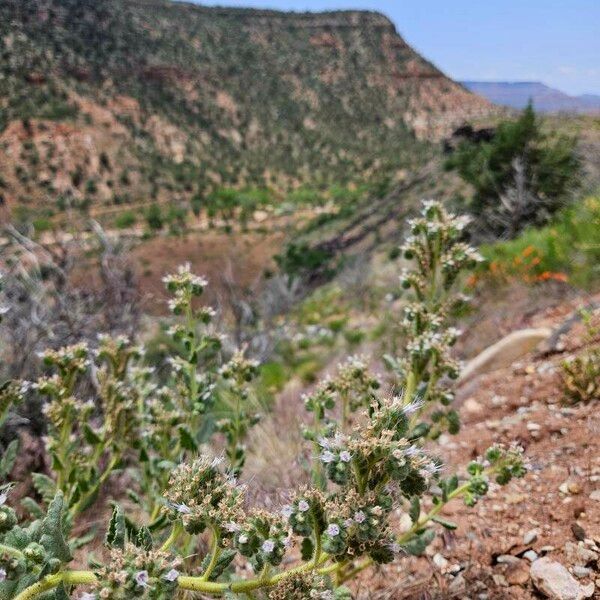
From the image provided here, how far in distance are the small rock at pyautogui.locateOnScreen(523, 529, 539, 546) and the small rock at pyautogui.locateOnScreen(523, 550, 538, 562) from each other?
6 cm

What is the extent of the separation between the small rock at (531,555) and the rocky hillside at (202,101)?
786 inches

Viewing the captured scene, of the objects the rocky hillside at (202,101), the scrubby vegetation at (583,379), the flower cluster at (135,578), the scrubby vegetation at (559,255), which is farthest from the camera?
the rocky hillside at (202,101)

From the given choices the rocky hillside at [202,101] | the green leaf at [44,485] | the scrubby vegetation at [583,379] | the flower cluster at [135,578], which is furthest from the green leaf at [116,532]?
the rocky hillside at [202,101]

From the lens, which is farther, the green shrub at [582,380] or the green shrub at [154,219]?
the green shrub at [154,219]

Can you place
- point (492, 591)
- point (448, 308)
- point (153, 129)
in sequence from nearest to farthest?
point (492, 591), point (448, 308), point (153, 129)

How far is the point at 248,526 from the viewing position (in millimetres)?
1362

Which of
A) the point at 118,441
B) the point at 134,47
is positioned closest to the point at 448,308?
the point at 118,441

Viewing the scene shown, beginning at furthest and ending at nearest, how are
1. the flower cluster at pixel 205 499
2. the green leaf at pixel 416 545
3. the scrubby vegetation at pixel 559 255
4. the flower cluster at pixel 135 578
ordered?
the scrubby vegetation at pixel 559 255 → the green leaf at pixel 416 545 → the flower cluster at pixel 205 499 → the flower cluster at pixel 135 578

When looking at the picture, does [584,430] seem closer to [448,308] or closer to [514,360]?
[448,308]

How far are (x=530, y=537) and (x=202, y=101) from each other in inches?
2399

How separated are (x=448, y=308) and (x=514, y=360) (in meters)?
2.64

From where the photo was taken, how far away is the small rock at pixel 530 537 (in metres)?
2.30

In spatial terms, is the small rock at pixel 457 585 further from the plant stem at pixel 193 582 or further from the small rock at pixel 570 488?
the plant stem at pixel 193 582

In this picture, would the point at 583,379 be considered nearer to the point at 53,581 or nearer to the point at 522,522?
the point at 522,522
